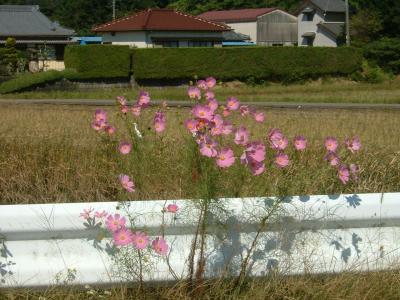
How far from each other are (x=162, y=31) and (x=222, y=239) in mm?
47857

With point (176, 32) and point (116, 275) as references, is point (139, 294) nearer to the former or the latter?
point (116, 275)

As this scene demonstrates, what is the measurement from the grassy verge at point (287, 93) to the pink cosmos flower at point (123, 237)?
23.2 m

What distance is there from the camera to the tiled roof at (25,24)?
186 feet

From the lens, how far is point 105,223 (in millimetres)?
3662

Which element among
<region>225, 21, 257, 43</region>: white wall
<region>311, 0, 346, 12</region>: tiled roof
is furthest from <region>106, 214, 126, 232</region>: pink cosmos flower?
<region>225, 21, 257, 43</region>: white wall

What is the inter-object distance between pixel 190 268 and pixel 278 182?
0.93 m

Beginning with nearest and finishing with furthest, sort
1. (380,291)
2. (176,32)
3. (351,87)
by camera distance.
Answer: (380,291) < (351,87) < (176,32)

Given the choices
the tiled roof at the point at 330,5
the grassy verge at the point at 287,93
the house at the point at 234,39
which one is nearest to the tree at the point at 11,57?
Result: the grassy verge at the point at 287,93

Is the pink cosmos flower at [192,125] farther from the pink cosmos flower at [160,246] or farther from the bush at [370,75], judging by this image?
the bush at [370,75]

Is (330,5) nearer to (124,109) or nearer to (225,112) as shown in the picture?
(124,109)

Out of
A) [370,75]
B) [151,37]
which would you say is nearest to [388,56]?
[370,75]

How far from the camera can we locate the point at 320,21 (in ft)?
256

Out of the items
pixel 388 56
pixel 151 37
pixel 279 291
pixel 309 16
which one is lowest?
pixel 388 56

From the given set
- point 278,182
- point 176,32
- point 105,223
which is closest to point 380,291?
point 278,182
